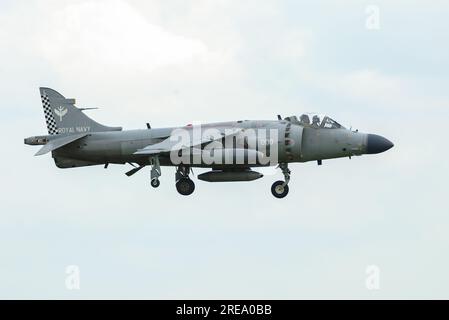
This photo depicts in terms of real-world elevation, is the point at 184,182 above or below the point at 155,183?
above

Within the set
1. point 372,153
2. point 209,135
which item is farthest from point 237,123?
point 372,153

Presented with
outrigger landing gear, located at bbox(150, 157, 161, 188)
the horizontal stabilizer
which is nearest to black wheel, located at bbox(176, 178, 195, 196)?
outrigger landing gear, located at bbox(150, 157, 161, 188)

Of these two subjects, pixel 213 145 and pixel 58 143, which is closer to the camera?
pixel 213 145

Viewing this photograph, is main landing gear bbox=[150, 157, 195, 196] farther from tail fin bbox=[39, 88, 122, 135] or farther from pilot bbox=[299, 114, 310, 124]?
pilot bbox=[299, 114, 310, 124]

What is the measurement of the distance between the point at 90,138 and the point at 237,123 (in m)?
5.25

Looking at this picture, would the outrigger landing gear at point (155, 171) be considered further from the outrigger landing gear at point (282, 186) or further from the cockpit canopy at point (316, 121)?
the cockpit canopy at point (316, 121)

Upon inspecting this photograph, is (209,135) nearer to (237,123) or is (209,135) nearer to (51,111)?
(237,123)

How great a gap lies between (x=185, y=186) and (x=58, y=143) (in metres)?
4.70

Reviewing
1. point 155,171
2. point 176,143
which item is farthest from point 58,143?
point 176,143

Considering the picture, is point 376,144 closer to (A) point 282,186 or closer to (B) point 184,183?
(A) point 282,186

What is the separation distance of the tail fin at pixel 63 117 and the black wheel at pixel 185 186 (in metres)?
2.92

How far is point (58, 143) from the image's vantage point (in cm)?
4272

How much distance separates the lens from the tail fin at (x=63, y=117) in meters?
43.3

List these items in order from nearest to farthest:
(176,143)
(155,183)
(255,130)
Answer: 1. (155,183)
2. (176,143)
3. (255,130)
